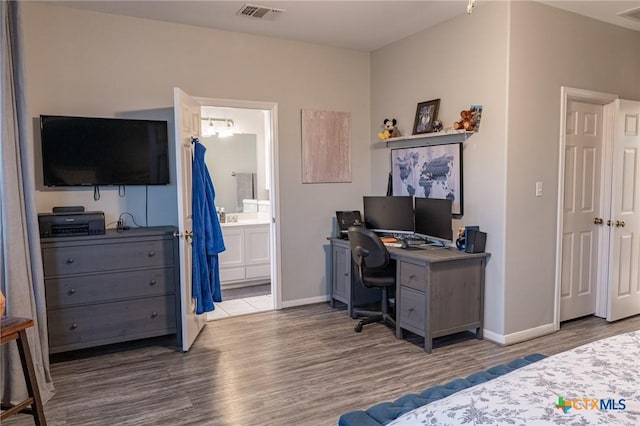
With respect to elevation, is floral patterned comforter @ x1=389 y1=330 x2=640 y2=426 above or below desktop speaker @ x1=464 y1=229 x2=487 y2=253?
below

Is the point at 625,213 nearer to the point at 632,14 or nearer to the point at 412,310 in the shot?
the point at 632,14

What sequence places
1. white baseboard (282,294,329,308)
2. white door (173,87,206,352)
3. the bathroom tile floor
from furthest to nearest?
white baseboard (282,294,329,308) < the bathroom tile floor < white door (173,87,206,352)

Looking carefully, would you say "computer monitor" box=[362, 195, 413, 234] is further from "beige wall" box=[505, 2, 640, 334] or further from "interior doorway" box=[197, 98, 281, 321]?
"interior doorway" box=[197, 98, 281, 321]

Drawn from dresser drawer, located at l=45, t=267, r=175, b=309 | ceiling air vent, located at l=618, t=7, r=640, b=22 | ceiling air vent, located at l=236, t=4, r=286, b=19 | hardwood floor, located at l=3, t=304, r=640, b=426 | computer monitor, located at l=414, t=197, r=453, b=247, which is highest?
ceiling air vent, located at l=236, t=4, r=286, b=19

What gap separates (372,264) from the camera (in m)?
3.75

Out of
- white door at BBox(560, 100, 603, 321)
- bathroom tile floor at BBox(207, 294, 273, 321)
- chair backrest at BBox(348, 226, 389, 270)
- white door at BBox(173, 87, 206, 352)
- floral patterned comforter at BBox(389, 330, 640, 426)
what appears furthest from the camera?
bathroom tile floor at BBox(207, 294, 273, 321)

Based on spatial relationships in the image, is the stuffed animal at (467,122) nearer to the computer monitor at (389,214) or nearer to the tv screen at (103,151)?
the computer monitor at (389,214)

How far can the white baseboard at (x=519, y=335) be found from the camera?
3.53m

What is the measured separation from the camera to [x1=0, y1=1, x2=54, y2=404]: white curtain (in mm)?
2588

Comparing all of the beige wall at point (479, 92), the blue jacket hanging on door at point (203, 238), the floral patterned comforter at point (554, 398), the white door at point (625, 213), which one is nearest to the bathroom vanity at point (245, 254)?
the blue jacket hanging on door at point (203, 238)

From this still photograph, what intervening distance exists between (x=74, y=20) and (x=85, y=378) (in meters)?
2.83

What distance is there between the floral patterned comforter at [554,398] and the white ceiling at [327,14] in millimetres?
3005

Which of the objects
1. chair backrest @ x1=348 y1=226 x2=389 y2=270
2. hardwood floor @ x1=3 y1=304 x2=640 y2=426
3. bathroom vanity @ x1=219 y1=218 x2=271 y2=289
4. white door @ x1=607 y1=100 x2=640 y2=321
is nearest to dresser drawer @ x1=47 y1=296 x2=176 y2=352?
hardwood floor @ x1=3 y1=304 x2=640 y2=426

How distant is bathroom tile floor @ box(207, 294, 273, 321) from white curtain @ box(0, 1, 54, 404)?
5.78 feet
